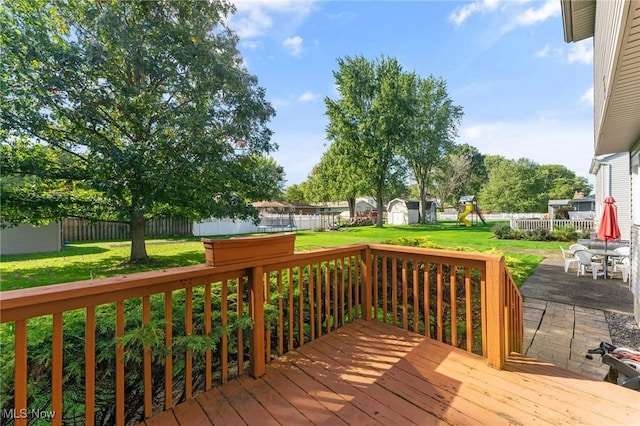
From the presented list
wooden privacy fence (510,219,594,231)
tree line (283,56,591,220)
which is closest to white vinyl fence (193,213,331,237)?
tree line (283,56,591,220)

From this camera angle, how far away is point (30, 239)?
9695mm

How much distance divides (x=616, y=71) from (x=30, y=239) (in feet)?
47.5

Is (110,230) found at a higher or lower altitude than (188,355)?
higher

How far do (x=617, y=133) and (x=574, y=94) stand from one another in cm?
755

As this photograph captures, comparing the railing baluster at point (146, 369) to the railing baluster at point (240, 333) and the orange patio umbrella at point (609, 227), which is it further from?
the orange patio umbrella at point (609, 227)

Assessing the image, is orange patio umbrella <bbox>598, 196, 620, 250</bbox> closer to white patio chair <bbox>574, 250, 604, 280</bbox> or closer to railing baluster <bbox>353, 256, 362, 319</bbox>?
white patio chair <bbox>574, 250, 604, 280</bbox>

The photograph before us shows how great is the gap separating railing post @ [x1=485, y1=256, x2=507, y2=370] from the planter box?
163 centimetres

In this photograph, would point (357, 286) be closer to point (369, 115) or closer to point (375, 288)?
point (375, 288)

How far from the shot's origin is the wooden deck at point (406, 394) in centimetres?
174

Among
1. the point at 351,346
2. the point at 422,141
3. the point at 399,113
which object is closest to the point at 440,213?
the point at 422,141

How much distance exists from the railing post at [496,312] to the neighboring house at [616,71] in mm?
1768

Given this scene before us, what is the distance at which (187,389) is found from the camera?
190 centimetres

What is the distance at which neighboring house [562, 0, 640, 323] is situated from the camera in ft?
6.57

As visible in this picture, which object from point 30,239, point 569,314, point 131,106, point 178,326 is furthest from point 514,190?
point 30,239
